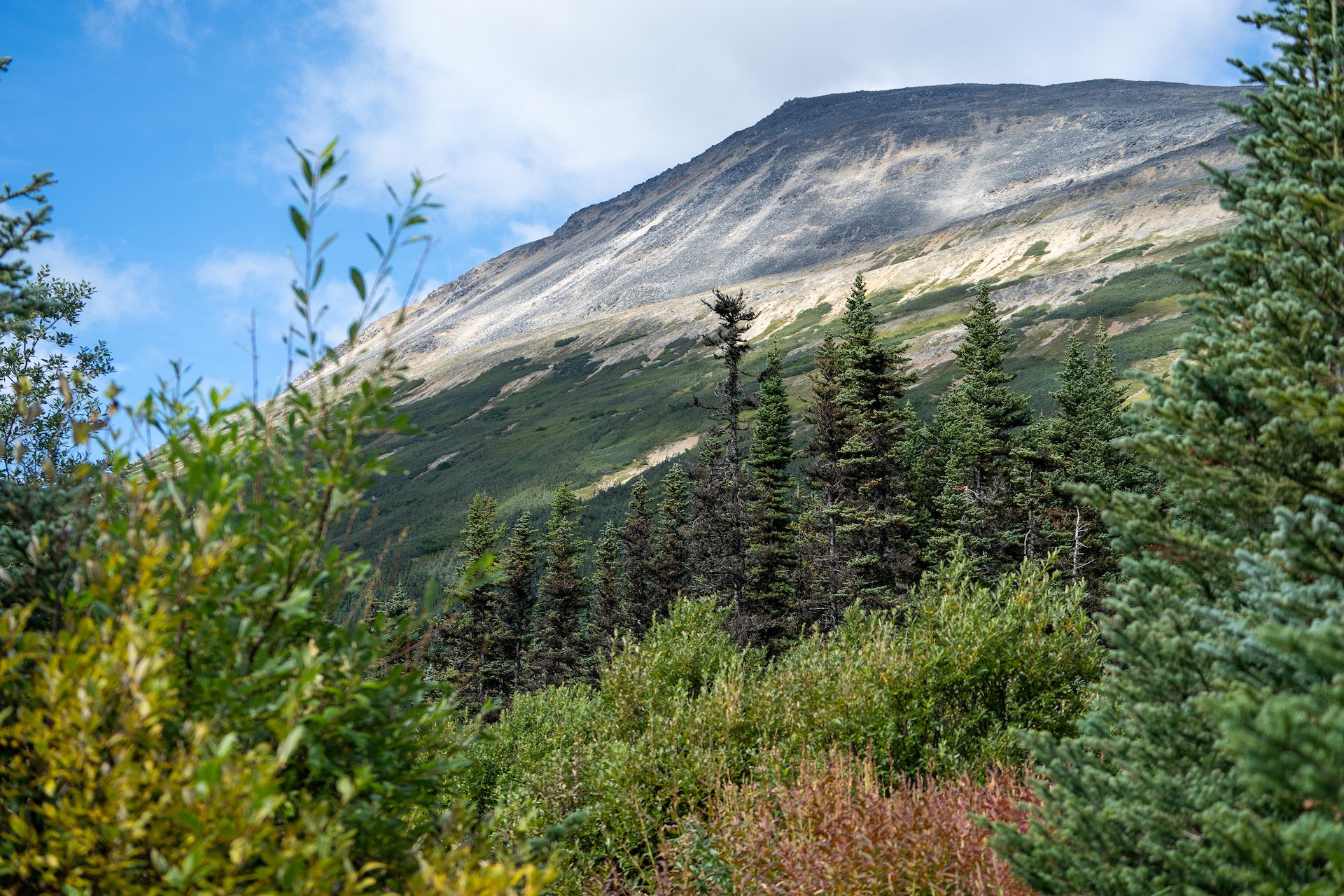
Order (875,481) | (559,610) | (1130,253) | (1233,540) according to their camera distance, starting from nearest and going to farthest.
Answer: (1233,540)
(875,481)
(559,610)
(1130,253)

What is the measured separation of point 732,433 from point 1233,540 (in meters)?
31.6

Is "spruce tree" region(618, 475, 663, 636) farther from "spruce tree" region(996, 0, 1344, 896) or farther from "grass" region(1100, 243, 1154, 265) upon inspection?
"grass" region(1100, 243, 1154, 265)

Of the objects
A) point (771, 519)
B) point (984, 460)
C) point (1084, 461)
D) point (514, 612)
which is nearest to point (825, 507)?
point (771, 519)

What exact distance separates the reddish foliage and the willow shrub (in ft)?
15.5

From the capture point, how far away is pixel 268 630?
13.3 feet

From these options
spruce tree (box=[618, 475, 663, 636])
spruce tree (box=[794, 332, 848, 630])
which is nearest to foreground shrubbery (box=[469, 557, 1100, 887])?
spruce tree (box=[794, 332, 848, 630])

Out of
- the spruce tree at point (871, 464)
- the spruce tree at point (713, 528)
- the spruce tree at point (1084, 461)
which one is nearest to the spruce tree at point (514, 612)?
the spruce tree at point (713, 528)

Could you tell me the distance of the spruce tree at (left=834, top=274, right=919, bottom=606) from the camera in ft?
122

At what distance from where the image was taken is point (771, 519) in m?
42.2

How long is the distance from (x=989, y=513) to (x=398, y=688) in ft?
125

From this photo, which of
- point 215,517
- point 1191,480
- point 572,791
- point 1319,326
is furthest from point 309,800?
point 572,791

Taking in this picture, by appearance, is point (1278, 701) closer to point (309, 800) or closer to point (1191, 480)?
point (1191, 480)

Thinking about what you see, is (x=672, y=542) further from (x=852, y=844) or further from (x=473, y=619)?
(x=852, y=844)

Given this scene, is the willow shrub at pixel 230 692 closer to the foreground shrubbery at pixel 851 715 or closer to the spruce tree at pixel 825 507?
the foreground shrubbery at pixel 851 715
